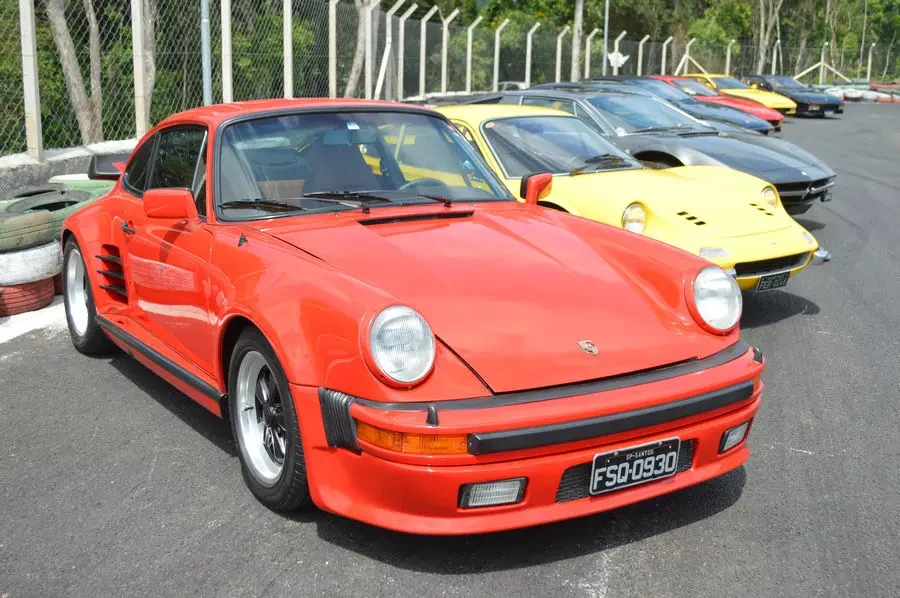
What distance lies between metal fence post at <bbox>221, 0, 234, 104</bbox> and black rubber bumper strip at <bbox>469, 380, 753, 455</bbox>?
10682 millimetres

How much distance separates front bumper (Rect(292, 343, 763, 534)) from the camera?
2965 millimetres

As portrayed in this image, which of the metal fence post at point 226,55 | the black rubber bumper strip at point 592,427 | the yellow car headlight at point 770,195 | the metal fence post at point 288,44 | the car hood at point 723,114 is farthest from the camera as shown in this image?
the metal fence post at point 288,44

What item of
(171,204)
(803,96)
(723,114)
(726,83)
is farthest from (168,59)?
(803,96)

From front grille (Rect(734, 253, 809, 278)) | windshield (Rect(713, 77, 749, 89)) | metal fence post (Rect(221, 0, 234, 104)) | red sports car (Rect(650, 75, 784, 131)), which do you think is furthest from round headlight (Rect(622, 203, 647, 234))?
windshield (Rect(713, 77, 749, 89))

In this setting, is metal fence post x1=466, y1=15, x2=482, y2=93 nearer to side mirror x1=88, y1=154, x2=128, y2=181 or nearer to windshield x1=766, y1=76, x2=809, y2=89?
windshield x1=766, y1=76, x2=809, y2=89

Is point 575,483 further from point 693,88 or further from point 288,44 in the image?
point 693,88

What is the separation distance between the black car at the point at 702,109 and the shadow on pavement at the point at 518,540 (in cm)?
1049

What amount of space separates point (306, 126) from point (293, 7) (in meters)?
11.6

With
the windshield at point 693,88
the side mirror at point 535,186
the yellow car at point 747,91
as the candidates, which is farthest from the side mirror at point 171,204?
the yellow car at point 747,91

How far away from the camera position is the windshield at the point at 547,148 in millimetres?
7273

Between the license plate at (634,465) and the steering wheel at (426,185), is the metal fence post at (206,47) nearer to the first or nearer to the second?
the steering wheel at (426,185)

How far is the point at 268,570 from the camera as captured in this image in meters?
3.20

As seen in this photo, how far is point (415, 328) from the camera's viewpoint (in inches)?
122

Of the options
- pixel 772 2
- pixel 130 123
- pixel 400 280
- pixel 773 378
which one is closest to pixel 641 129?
pixel 773 378
